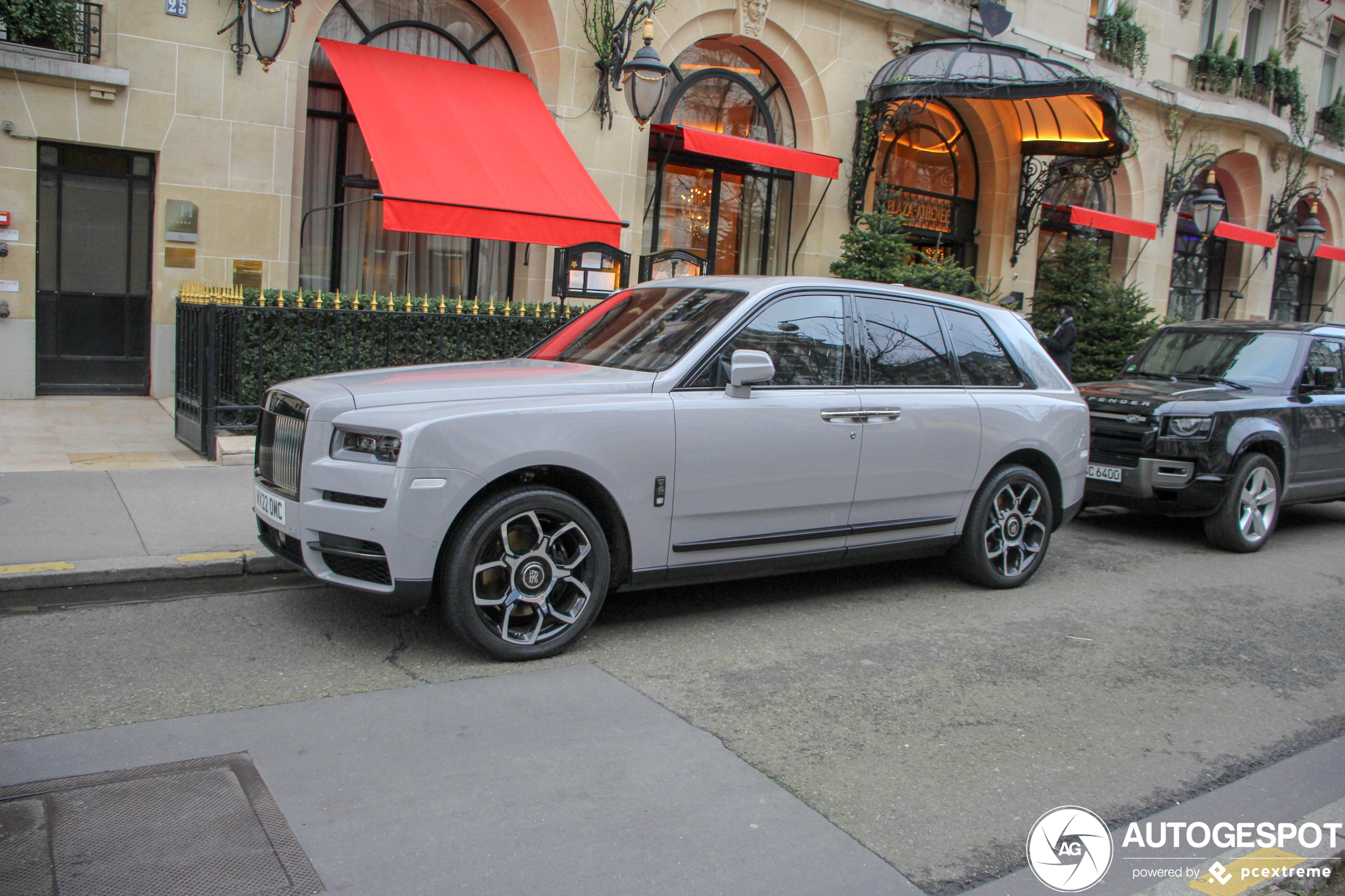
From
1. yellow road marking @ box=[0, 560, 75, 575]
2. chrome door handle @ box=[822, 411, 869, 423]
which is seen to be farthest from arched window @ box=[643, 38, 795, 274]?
yellow road marking @ box=[0, 560, 75, 575]

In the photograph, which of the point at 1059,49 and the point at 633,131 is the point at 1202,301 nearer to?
the point at 1059,49

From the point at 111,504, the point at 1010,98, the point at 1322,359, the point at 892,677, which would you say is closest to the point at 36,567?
the point at 111,504

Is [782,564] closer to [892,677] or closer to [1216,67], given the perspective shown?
[892,677]

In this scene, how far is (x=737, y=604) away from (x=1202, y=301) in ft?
76.1

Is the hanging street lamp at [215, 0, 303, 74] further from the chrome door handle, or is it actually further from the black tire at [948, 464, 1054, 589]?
the black tire at [948, 464, 1054, 589]

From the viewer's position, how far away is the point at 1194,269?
81.4 ft

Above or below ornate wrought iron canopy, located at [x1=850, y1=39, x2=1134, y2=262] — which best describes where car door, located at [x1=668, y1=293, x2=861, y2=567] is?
below

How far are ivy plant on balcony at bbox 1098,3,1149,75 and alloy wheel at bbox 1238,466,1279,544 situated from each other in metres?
14.1

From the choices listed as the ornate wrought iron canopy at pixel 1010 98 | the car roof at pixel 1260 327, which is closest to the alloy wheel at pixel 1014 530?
the car roof at pixel 1260 327

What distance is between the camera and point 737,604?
6.09 m

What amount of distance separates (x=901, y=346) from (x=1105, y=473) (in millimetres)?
3372

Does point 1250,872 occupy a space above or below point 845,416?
below

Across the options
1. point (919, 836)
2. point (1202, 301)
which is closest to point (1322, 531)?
point (919, 836)

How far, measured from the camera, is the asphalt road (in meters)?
3.83
